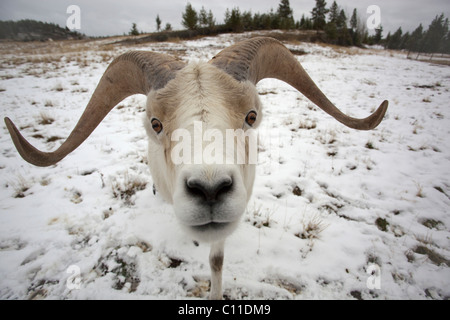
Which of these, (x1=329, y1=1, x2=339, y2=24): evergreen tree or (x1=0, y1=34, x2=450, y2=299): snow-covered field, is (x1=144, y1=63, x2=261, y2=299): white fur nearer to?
(x1=0, y1=34, x2=450, y2=299): snow-covered field

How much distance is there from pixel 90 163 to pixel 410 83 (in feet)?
55.5

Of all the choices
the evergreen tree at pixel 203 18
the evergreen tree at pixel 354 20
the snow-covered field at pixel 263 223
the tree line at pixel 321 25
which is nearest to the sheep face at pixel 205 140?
the snow-covered field at pixel 263 223

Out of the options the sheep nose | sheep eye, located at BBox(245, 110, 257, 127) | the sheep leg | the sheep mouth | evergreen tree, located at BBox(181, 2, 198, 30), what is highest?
evergreen tree, located at BBox(181, 2, 198, 30)

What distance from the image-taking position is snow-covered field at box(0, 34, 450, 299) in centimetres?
248

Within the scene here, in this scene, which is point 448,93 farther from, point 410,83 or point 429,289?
point 429,289

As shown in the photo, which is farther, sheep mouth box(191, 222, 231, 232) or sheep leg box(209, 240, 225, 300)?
sheep leg box(209, 240, 225, 300)

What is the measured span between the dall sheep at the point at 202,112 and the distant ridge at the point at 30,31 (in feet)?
226

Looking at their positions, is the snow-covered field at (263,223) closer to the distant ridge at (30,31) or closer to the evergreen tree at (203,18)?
the evergreen tree at (203,18)

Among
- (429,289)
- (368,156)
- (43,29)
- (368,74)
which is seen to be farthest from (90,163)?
(43,29)

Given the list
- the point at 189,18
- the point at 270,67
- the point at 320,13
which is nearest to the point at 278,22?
the point at 320,13

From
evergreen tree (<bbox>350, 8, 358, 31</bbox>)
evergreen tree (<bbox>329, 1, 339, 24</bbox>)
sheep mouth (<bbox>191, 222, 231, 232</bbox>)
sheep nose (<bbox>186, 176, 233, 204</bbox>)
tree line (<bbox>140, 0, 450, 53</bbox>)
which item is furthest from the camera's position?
evergreen tree (<bbox>350, 8, 358, 31</bbox>)

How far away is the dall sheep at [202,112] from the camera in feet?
4.25

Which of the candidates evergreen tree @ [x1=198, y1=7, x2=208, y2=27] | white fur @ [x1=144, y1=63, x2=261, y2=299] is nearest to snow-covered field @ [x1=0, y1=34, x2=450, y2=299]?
white fur @ [x1=144, y1=63, x2=261, y2=299]
